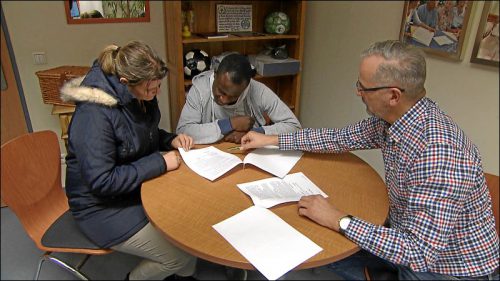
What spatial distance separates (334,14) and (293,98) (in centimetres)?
71

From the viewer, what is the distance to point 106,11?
2.28 metres

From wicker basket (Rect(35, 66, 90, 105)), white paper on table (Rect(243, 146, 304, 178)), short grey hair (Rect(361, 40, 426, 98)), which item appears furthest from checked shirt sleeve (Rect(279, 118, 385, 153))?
wicker basket (Rect(35, 66, 90, 105))

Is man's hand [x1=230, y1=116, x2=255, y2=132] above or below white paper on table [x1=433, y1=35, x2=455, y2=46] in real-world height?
below

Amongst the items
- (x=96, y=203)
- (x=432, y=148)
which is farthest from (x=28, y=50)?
(x=432, y=148)

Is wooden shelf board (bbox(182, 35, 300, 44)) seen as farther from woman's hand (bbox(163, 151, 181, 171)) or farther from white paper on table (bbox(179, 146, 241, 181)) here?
woman's hand (bbox(163, 151, 181, 171))

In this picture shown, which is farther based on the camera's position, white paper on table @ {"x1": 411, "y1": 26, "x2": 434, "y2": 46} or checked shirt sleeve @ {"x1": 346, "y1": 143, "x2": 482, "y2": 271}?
white paper on table @ {"x1": 411, "y1": 26, "x2": 434, "y2": 46}

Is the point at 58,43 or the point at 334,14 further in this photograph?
the point at 334,14

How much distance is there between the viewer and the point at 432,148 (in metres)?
0.97

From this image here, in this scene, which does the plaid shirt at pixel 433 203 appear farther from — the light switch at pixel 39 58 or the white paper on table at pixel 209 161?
the light switch at pixel 39 58

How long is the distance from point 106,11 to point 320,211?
6.58 ft

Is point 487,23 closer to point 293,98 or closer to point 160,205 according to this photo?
point 293,98

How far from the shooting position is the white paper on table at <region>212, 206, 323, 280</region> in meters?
0.90

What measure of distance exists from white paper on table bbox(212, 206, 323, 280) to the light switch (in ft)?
6.06

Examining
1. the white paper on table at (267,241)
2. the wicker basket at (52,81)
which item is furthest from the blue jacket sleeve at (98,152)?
the wicker basket at (52,81)
